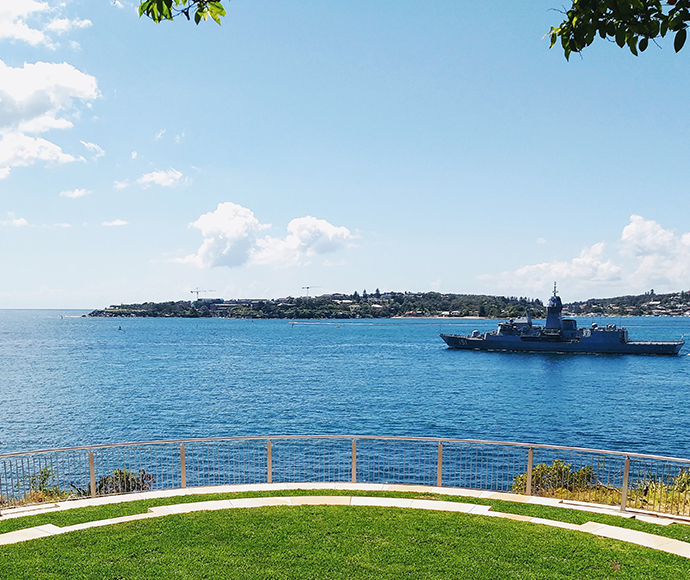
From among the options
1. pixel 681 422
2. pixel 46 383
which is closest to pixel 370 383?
pixel 681 422

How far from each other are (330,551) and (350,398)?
138 feet

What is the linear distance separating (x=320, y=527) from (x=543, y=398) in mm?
46551

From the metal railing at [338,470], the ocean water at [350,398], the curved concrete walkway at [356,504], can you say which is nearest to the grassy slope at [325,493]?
the curved concrete walkway at [356,504]

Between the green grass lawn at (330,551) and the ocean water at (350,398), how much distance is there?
26956 millimetres

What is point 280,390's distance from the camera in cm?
5584

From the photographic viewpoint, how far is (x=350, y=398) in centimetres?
5122

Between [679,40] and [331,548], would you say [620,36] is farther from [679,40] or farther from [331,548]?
[331,548]

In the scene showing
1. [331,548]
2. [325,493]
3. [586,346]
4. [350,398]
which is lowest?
[350,398]

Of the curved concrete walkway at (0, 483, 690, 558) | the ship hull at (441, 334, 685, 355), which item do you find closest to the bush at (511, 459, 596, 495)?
the curved concrete walkway at (0, 483, 690, 558)

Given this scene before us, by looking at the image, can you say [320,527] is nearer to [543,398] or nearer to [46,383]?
[543,398]

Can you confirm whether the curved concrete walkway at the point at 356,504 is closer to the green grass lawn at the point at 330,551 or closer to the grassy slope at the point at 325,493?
the grassy slope at the point at 325,493

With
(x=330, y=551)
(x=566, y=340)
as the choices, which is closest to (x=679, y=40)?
(x=330, y=551)

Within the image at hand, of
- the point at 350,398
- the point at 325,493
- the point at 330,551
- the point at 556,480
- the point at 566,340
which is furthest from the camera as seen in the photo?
the point at 566,340

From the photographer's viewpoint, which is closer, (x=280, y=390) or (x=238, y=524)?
(x=238, y=524)
